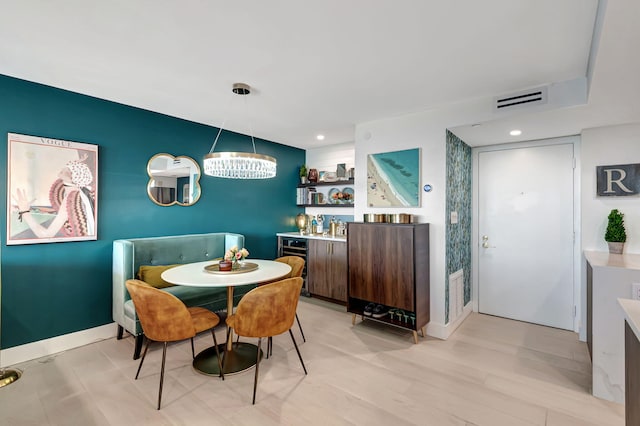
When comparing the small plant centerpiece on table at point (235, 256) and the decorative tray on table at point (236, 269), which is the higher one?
the small plant centerpiece on table at point (235, 256)

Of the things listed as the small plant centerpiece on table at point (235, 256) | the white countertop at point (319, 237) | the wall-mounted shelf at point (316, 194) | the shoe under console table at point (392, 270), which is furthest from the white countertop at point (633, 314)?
the wall-mounted shelf at point (316, 194)

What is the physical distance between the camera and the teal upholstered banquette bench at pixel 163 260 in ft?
9.88

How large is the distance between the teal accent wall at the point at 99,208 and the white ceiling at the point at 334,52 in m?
0.20

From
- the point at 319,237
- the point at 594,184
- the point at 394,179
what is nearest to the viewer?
the point at 594,184

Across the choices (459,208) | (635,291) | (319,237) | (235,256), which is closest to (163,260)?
(235,256)

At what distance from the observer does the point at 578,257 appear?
135 inches

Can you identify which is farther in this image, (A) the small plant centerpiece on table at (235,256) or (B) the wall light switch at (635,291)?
(A) the small plant centerpiece on table at (235,256)

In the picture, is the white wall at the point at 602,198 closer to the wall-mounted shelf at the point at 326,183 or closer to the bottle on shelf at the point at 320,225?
the wall-mounted shelf at the point at 326,183

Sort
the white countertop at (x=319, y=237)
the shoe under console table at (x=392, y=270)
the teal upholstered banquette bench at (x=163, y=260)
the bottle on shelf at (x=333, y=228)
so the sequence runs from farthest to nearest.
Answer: the bottle on shelf at (x=333, y=228) < the white countertop at (x=319, y=237) < the shoe under console table at (x=392, y=270) < the teal upholstered banquette bench at (x=163, y=260)

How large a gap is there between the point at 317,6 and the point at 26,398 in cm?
332

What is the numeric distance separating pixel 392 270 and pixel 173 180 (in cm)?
286

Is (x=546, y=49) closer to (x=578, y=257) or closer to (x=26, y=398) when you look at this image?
(x=578, y=257)

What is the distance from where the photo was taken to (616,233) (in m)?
2.88

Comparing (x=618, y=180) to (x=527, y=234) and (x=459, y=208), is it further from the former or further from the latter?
(x=459, y=208)
